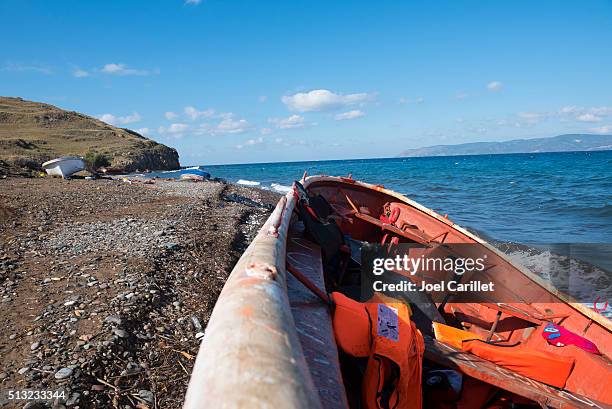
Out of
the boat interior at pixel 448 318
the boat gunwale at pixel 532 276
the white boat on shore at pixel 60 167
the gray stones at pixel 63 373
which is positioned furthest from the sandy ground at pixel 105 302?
the white boat on shore at pixel 60 167

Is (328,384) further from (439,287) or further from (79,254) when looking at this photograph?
(79,254)

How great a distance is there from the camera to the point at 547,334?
3.57m

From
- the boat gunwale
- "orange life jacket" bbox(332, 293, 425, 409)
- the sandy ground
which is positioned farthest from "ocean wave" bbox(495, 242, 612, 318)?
the sandy ground

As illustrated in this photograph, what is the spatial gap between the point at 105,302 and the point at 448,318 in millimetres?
4334

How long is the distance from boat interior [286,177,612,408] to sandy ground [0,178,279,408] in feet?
5.57

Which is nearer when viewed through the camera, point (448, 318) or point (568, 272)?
point (448, 318)

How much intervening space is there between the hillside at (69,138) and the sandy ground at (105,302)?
31.0m

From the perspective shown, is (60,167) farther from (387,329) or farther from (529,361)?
(529,361)

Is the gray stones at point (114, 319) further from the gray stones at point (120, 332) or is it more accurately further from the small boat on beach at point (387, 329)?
the small boat on beach at point (387, 329)

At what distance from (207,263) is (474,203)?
18.4 m

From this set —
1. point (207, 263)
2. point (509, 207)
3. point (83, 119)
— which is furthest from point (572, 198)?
point (83, 119)

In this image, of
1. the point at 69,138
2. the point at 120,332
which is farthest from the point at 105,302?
the point at 69,138

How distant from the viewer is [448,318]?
4762mm

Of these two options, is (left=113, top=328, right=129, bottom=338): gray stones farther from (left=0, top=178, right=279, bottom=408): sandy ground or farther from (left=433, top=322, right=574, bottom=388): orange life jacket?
(left=433, top=322, right=574, bottom=388): orange life jacket
